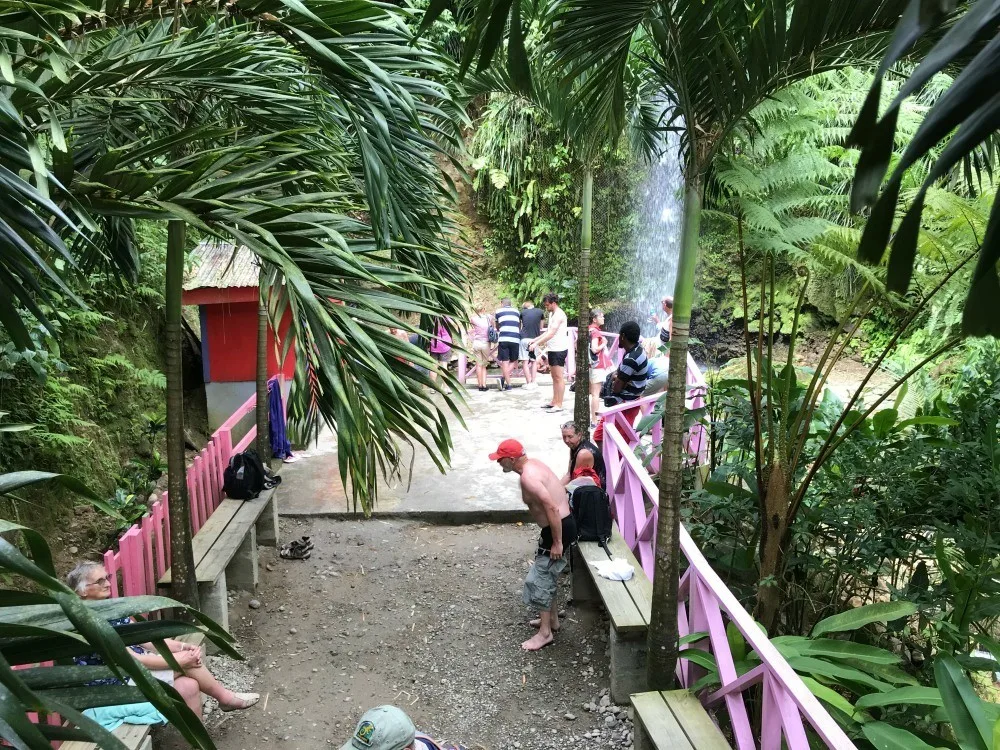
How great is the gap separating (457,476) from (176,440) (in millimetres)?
3807

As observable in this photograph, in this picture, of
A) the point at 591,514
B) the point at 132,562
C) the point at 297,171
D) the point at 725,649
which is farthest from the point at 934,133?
the point at 591,514

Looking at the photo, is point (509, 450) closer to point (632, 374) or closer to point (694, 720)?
point (694, 720)

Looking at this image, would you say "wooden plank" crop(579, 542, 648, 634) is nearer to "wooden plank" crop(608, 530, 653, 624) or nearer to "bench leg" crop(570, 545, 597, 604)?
"wooden plank" crop(608, 530, 653, 624)

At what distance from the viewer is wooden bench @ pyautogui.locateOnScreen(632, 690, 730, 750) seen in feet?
10.9

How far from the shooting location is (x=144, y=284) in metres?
8.24

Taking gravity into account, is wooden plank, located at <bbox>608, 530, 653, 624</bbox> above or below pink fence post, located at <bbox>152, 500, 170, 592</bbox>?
below

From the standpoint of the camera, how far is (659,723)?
11.3ft

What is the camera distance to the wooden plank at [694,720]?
130 inches

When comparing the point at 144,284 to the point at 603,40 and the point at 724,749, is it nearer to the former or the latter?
the point at 603,40

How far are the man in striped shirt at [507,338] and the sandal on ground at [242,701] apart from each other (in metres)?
7.53

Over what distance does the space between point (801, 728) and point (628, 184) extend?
16.7 metres

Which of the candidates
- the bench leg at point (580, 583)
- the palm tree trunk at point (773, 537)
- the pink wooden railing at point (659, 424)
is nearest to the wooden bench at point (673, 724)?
the palm tree trunk at point (773, 537)

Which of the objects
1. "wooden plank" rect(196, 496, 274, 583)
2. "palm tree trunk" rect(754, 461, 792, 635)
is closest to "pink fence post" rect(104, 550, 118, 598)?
"wooden plank" rect(196, 496, 274, 583)

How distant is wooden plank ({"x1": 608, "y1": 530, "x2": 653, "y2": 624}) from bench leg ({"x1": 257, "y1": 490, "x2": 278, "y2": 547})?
285 centimetres
